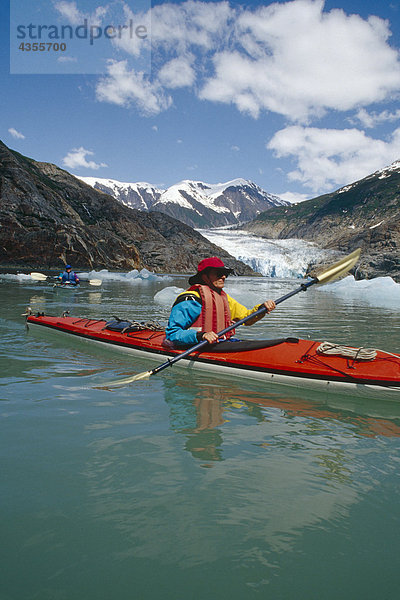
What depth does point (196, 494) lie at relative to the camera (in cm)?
254

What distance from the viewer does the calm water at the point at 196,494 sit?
1842mm

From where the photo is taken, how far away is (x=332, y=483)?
106 inches

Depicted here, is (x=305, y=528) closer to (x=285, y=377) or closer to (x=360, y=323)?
(x=285, y=377)

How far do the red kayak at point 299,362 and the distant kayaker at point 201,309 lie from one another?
12.9 inches

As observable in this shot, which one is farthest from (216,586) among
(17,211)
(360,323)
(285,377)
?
(17,211)

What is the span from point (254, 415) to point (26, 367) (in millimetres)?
3564

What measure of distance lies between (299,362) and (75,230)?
51.8m

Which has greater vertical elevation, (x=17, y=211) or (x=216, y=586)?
(x=17, y=211)

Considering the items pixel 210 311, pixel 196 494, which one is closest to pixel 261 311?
pixel 210 311

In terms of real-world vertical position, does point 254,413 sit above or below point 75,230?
below

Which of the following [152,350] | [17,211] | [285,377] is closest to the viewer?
[285,377]

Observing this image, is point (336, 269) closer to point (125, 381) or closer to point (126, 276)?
point (125, 381)

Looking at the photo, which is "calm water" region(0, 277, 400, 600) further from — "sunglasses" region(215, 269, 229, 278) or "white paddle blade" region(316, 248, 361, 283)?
"white paddle blade" region(316, 248, 361, 283)

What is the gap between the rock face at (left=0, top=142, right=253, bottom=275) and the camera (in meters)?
45.2
